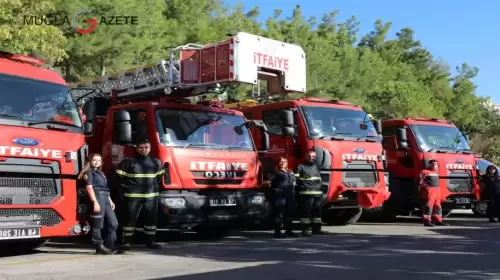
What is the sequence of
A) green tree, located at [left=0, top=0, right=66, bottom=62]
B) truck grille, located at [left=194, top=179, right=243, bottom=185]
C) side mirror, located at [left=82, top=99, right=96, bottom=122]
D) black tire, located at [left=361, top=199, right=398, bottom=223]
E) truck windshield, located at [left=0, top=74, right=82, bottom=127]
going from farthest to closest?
black tire, located at [left=361, top=199, right=398, bottom=223] < green tree, located at [left=0, top=0, right=66, bottom=62] < truck grille, located at [left=194, top=179, right=243, bottom=185] < side mirror, located at [left=82, top=99, right=96, bottom=122] < truck windshield, located at [left=0, top=74, right=82, bottom=127]

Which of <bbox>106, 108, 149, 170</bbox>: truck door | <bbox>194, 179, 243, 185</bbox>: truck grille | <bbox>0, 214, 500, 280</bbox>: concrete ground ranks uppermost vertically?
<bbox>106, 108, 149, 170</bbox>: truck door

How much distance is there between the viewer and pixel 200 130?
32.3 ft

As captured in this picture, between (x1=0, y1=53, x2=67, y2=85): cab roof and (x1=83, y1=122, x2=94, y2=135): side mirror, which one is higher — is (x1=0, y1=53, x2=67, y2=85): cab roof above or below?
above

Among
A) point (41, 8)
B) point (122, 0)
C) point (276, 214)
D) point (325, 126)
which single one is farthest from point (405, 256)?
point (122, 0)

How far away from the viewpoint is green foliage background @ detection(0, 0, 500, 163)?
14666 mm

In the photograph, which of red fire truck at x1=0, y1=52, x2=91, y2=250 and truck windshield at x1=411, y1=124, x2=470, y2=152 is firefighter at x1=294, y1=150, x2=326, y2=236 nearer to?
truck windshield at x1=411, y1=124, x2=470, y2=152

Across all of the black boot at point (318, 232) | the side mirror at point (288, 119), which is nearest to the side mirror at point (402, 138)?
the black boot at point (318, 232)

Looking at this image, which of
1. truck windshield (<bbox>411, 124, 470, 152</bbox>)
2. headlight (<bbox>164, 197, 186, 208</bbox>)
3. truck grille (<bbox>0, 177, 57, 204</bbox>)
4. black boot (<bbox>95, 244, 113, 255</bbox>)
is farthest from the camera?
truck windshield (<bbox>411, 124, 470, 152</bbox>)

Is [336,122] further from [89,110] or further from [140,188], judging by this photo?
[89,110]

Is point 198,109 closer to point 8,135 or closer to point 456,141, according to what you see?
point 8,135

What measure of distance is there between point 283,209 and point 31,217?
4363 millimetres

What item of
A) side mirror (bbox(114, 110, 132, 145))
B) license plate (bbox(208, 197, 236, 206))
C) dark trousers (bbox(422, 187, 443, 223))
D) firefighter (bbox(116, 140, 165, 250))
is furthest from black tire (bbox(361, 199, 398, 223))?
side mirror (bbox(114, 110, 132, 145))

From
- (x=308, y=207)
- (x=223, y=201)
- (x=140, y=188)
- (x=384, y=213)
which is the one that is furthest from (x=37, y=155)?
(x=384, y=213)

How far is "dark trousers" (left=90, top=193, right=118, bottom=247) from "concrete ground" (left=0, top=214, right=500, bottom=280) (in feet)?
0.99
